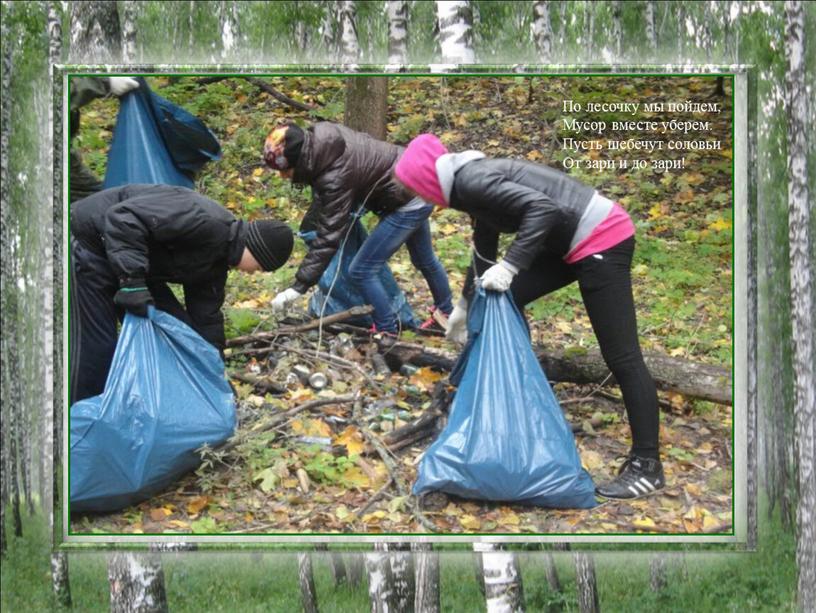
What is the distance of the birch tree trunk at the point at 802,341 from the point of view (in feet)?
19.4

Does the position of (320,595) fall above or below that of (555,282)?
below

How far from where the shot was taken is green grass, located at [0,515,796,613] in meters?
7.10

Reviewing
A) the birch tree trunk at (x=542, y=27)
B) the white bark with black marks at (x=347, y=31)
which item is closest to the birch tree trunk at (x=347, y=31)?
the white bark with black marks at (x=347, y=31)

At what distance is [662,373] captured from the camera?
17.4ft

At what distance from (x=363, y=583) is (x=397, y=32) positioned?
4.76 metres

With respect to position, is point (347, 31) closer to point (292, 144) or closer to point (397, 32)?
point (397, 32)

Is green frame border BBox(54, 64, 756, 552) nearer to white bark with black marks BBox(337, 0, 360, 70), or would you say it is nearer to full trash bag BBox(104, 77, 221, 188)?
full trash bag BBox(104, 77, 221, 188)

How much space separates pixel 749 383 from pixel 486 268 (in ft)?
4.95

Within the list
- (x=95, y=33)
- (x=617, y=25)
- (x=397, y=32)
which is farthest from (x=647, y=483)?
(x=617, y=25)

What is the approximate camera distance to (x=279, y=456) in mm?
5293

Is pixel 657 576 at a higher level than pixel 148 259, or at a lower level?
lower

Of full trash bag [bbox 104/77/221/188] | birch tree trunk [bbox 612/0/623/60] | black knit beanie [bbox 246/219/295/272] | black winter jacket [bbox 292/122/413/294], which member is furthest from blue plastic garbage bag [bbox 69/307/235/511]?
birch tree trunk [bbox 612/0/623/60]

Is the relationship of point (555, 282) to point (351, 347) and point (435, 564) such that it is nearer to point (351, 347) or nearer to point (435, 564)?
point (351, 347)

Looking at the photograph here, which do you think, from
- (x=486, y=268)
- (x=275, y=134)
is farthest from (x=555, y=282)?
(x=275, y=134)
